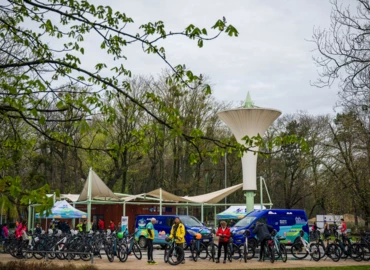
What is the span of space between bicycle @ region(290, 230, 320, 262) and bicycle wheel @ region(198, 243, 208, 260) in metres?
3.53

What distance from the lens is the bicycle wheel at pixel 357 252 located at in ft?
63.0

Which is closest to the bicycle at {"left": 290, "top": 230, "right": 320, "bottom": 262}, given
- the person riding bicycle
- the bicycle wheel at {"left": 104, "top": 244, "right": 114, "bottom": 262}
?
the person riding bicycle

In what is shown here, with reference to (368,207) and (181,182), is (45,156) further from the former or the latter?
(368,207)

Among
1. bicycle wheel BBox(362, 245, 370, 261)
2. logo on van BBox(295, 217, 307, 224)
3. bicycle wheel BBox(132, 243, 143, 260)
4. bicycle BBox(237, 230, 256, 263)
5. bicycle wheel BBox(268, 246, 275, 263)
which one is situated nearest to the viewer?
bicycle wheel BBox(268, 246, 275, 263)

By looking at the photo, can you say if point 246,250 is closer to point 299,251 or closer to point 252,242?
point 252,242

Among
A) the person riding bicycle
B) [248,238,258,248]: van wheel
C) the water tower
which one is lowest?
[248,238,258,248]: van wheel

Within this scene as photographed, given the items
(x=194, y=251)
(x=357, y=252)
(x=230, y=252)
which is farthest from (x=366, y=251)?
(x=194, y=251)

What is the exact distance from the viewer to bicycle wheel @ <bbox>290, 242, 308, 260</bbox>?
20.1 m

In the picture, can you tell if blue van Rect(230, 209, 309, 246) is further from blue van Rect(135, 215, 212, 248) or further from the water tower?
the water tower

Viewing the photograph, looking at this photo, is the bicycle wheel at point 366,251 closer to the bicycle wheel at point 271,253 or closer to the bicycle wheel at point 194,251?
the bicycle wheel at point 271,253

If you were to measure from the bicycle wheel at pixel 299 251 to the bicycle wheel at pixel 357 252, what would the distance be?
5.88 ft

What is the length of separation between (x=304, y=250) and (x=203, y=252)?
4127mm

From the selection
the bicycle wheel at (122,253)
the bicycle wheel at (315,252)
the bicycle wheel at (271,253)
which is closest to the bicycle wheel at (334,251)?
the bicycle wheel at (315,252)

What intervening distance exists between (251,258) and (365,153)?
1297cm
